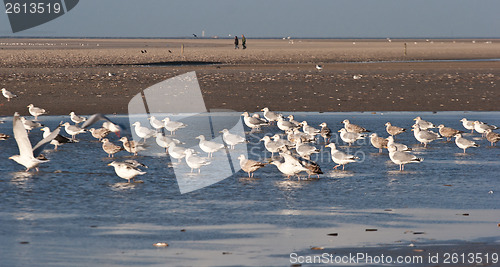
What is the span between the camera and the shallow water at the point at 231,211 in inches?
414

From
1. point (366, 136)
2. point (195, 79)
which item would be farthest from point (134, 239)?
point (195, 79)

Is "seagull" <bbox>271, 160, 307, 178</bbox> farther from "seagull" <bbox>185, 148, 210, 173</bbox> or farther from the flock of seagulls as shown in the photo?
"seagull" <bbox>185, 148, 210, 173</bbox>

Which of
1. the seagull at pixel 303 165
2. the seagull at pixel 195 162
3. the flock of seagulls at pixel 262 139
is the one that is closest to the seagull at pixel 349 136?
the flock of seagulls at pixel 262 139

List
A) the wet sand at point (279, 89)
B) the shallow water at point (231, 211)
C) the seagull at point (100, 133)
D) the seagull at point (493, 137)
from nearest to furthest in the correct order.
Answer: the shallow water at point (231, 211), the seagull at point (493, 137), the seagull at point (100, 133), the wet sand at point (279, 89)

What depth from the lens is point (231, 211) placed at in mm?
13133

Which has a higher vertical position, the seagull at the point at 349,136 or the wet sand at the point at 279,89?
the seagull at the point at 349,136

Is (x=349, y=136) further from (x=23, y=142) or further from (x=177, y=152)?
(x=23, y=142)

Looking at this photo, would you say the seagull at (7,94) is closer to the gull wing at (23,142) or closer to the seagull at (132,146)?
the seagull at (132,146)

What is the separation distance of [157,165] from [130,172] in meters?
2.64

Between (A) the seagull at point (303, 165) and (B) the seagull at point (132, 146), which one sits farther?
(B) the seagull at point (132, 146)

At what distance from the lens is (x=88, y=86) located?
126ft

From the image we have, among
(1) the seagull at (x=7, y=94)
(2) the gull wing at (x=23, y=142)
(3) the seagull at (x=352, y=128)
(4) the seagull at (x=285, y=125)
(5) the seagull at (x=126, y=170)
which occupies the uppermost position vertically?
(2) the gull wing at (x=23, y=142)

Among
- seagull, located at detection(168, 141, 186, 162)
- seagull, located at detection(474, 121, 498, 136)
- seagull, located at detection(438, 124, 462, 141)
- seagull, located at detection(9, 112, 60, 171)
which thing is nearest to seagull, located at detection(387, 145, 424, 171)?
seagull, located at detection(168, 141, 186, 162)

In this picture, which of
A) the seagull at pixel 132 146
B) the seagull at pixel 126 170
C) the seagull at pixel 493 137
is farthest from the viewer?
the seagull at pixel 493 137
